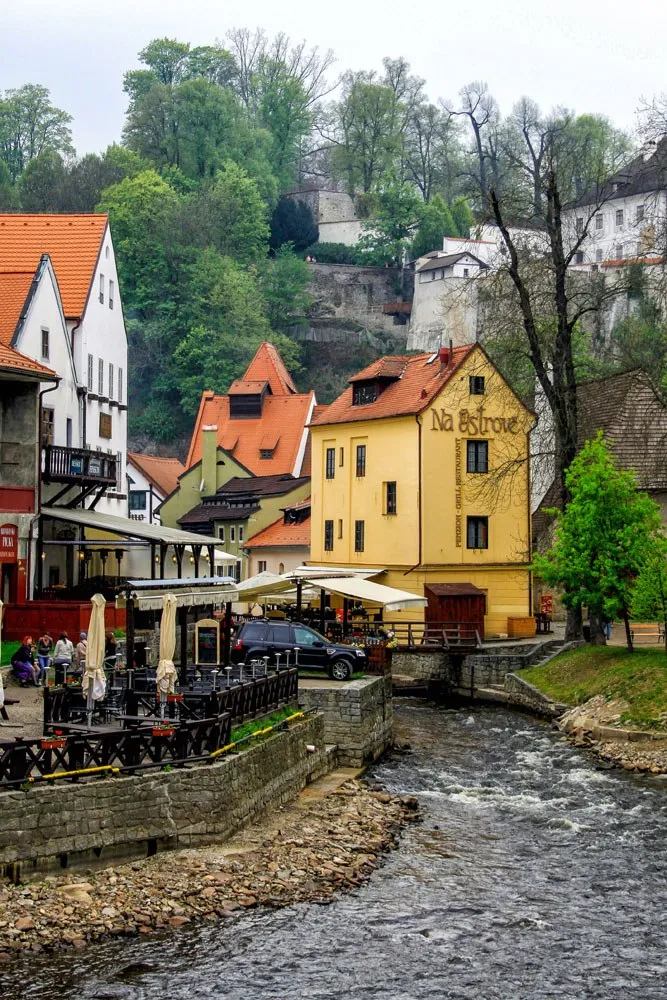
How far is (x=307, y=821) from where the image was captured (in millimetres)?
24266

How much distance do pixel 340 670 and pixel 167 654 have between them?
421 inches

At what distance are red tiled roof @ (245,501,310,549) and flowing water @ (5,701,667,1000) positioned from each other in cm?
3597

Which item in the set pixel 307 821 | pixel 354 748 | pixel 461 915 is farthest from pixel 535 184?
pixel 461 915

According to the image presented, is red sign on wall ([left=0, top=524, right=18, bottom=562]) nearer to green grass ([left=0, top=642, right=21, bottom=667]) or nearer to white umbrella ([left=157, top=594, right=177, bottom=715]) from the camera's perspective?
green grass ([left=0, top=642, right=21, bottom=667])

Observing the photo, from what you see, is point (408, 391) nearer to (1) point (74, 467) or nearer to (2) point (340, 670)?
(1) point (74, 467)

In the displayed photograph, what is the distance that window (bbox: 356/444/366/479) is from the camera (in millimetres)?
54844

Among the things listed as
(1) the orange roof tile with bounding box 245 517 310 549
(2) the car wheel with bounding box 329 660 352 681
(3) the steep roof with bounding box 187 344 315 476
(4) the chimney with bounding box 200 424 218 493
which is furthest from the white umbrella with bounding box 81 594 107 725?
(4) the chimney with bounding box 200 424 218 493

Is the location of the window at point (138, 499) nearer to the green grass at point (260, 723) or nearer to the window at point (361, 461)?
the window at point (361, 461)

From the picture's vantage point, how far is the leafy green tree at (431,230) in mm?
124500

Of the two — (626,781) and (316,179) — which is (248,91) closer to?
(316,179)

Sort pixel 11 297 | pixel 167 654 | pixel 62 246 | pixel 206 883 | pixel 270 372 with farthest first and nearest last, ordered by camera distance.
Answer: pixel 270 372 < pixel 62 246 < pixel 11 297 < pixel 167 654 < pixel 206 883

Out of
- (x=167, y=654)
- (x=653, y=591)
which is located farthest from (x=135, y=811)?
(x=653, y=591)

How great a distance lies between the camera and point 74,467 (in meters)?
40.9

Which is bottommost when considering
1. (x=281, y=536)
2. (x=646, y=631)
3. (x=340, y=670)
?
(x=340, y=670)
